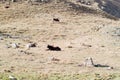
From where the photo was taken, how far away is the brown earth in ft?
81.2

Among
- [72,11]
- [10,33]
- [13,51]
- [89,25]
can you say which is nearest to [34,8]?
[72,11]

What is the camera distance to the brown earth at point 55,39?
24.7 meters

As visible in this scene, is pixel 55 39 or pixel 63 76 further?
pixel 55 39

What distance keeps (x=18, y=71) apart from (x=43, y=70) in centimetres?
152

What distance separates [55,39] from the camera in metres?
41.9

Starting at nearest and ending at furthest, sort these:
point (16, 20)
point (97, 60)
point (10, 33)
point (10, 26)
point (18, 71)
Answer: point (18, 71) < point (97, 60) < point (10, 33) < point (10, 26) < point (16, 20)

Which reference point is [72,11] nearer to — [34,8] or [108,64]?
[34,8]

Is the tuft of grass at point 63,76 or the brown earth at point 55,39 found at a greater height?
the tuft of grass at point 63,76

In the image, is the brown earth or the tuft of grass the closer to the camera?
the tuft of grass

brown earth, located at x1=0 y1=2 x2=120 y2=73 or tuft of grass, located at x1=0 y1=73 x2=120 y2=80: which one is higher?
tuft of grass, located at x1=0 y1=73 x2=120 y2=80

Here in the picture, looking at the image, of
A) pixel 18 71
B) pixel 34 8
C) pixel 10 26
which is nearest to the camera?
pixel 18 71

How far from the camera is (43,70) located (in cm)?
2319

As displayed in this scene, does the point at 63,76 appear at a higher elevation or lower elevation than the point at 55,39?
higher

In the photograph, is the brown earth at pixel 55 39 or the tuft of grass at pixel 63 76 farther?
the brown earth at pixel 55 39
